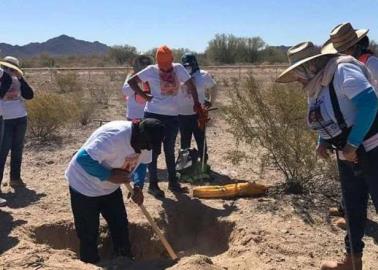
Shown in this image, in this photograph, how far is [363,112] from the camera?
13.3 feet

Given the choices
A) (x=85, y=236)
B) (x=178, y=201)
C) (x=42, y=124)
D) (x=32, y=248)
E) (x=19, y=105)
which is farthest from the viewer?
(x=42, y=124)

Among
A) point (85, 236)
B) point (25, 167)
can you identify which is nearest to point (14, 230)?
point (85, 236)

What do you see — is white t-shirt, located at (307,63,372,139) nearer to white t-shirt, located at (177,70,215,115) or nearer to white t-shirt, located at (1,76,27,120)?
white t-shirt, located at (177,70,215,115)

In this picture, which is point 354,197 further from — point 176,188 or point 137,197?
point 176,188

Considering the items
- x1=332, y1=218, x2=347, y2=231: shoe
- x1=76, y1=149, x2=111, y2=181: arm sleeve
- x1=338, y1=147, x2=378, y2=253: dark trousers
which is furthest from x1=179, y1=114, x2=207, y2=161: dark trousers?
x1=338, y1=147, x2=378, y2=253: dark trousers

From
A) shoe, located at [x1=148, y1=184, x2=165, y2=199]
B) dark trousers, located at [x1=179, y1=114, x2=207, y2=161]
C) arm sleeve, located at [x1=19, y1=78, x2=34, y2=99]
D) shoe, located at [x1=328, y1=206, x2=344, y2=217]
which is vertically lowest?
shoe, located at [x1=148, y1=184, x2=165, y2=199]

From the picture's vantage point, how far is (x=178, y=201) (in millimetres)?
7387

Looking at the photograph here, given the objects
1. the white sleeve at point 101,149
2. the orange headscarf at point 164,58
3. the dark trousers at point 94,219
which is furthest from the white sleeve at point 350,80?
the orange headscarf at point 164,58

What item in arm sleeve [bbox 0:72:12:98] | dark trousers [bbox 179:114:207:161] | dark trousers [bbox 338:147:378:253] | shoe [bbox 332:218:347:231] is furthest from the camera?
dark trousers [bbox 179:114:207:161]

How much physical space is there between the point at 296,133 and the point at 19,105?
3.79m

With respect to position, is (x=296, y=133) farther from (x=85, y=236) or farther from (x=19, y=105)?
(x=19, y=105)

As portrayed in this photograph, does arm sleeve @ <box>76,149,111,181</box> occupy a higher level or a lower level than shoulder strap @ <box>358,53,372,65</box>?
lower

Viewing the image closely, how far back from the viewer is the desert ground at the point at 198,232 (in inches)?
218

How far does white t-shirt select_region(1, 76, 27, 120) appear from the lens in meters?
7.81
